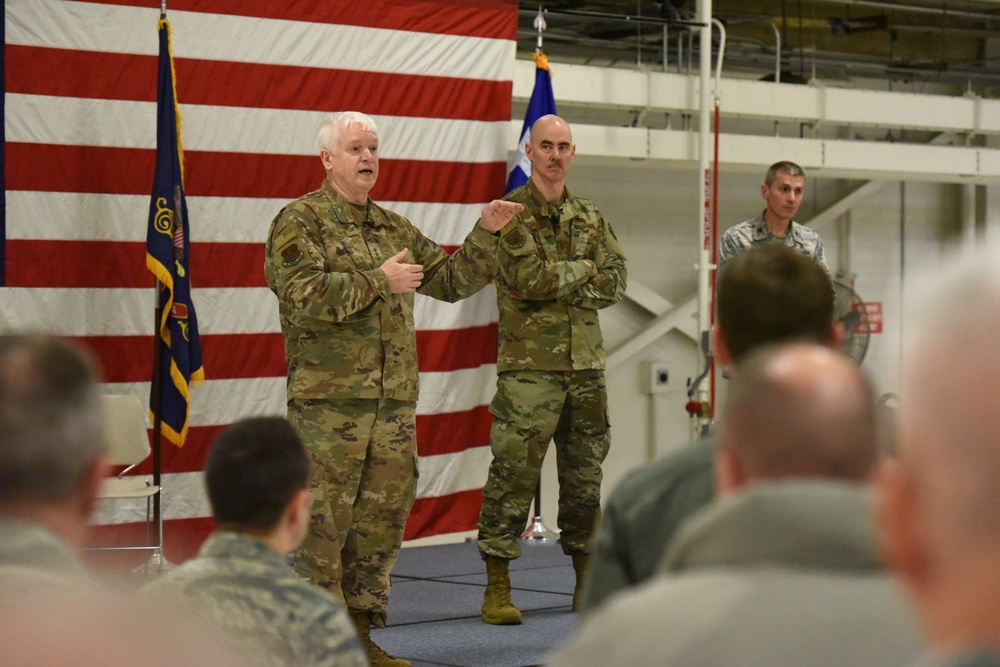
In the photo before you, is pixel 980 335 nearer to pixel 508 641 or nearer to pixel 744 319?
pixel 744 319

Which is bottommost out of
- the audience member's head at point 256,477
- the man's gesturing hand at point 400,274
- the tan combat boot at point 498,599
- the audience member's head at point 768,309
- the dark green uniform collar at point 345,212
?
the tan combat boot at point 498,599

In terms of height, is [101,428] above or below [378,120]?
below

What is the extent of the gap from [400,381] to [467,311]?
208 centimetres

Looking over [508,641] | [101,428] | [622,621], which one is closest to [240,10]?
[508,641]

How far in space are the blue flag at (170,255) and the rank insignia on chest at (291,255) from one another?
4.10 ft

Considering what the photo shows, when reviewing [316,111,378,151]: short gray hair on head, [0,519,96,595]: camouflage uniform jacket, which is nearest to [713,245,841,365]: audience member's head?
[0,519,96,595]: camouflage uniform jacket

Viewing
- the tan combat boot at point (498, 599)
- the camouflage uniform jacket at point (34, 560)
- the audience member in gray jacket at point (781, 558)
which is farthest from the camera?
the tan combat boot at point (498, 599)

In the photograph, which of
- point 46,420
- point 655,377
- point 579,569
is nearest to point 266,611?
point 46,420

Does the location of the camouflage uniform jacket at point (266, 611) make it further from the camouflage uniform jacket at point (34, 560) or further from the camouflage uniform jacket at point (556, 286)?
the camouflage uniform jacket at point (556, 286)

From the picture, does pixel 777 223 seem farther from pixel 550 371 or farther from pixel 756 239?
pixel 550 371

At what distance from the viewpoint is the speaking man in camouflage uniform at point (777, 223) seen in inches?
203

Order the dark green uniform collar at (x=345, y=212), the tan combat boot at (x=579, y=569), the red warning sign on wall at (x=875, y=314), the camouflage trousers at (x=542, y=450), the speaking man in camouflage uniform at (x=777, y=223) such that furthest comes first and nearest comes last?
the red warning sign on wall at (x=875, y=314)
the speaking man in camouflage uniform at (x=777, y=223)
the tan combat boot at (x=579, y=569)
the camouflage trousers at (x=542, y=450)
the dark green uniform collar at (x=345, y=212)

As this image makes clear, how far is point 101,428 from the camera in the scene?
133cm

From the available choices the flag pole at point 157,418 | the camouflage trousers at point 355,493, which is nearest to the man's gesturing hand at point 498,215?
the camouflage trousers at point 355,493
